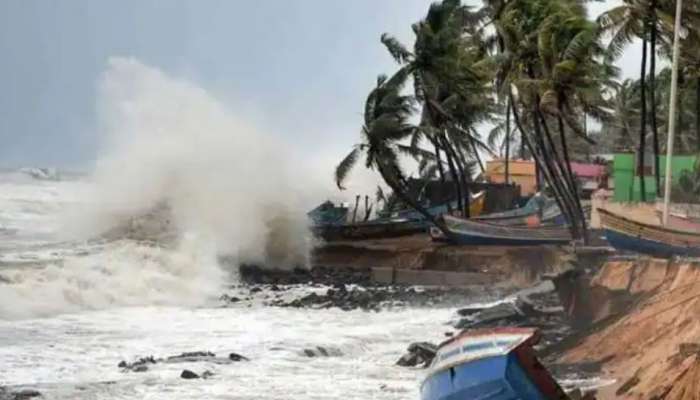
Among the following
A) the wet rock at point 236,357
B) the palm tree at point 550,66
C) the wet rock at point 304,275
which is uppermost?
the palm tree at point 550,66

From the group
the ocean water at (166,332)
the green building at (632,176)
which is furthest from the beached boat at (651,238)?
the green building at (632,176)

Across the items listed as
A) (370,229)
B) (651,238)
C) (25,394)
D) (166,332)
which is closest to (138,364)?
(25,394)

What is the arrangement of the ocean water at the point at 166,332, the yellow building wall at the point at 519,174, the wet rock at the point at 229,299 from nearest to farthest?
the ocean water at the point at 166,332
the wet rock at the point at 229,299
the yellow building wall at the point at 519,174

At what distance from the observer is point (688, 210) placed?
2455 cm

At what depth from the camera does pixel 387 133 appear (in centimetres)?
3309

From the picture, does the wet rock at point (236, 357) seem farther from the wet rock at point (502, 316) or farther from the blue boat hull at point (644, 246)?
the blue boat hull at point (644, 246)

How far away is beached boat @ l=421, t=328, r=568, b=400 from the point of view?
8852 millimetres

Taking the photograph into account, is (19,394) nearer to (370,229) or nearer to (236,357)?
(236,357)

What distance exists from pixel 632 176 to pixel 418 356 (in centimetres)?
1985

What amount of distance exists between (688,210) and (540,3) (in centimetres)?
898

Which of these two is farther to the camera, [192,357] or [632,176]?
[632,176]

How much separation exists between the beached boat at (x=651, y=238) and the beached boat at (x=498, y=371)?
1132 cm

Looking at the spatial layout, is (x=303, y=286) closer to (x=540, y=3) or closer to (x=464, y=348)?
(x=540, y=3)

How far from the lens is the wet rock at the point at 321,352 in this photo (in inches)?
643
